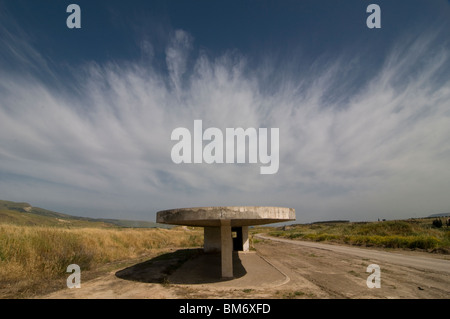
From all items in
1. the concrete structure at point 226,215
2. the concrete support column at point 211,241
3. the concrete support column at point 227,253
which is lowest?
the concrete support column at point 211,241

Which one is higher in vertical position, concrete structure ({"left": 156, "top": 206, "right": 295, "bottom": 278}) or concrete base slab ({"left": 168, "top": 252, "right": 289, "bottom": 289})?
concrete structure ({"left": 156, "top": 206, "right": 295, "bottom": 278})

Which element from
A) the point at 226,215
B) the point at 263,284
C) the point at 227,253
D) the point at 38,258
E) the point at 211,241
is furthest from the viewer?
the point at 211,241

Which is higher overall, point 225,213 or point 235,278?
point 225,213

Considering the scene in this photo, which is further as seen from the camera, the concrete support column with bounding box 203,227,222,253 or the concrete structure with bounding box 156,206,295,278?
the concrete support column with bounding box 203,227,222,253

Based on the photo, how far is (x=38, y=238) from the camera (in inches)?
407

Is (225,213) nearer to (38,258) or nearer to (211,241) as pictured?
(38,258)

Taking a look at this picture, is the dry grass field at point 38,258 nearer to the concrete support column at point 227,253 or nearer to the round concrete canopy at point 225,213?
the round concrete canopy at point 225,213

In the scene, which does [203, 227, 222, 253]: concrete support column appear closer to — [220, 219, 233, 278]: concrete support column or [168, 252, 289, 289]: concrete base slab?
[168, 252, 289, 289]: concrete base slab

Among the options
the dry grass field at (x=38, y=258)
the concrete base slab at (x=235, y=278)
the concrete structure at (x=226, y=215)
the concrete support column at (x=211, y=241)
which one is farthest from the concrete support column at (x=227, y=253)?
the concrete support column at (x=211, y=241)

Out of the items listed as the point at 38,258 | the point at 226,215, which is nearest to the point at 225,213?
the point at 226,215

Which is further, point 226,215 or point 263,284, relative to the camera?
point 263,284

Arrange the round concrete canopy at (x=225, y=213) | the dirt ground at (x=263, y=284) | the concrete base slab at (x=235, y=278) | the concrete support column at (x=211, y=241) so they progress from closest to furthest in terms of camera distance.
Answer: the dirt ground at (x=263, y=284) → the round concrete canopy at (x=225, y=213) → the concrete base slab at (x=235, y=278) → the concrete support column at (x=211, y=241)

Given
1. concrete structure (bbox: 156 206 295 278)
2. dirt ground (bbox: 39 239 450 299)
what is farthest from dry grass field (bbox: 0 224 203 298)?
concrete structure (bbox: 156 206 295 278)

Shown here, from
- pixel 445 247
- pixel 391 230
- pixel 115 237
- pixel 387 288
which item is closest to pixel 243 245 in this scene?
pixel 115 237
